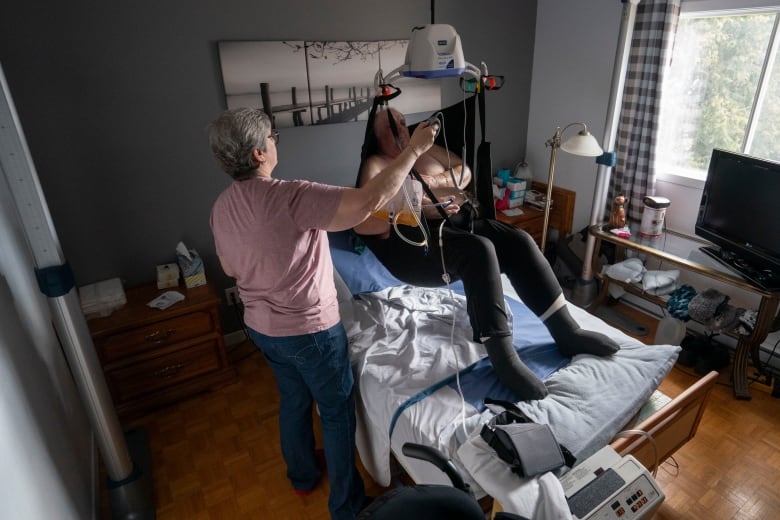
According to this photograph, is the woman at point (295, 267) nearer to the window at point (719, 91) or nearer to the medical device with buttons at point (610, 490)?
the medical device with buttons at point (610, 490)

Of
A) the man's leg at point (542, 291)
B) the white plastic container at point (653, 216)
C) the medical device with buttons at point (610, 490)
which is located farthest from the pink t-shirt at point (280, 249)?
the white plastic container at point (653, 216)

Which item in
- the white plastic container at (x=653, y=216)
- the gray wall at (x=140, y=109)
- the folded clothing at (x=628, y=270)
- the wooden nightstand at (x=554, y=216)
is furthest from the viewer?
the wooden nightstand at (x=554, y=216)

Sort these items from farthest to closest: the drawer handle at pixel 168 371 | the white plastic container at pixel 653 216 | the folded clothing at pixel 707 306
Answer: the white plastic container at pixel 653 216 < the folded clothing at pixel 707 306 < the drawer handle at pixel 168 371

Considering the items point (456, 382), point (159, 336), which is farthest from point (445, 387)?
point (159, 336)

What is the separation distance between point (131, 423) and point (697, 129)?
3.28 meters

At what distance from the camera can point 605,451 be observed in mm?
1329

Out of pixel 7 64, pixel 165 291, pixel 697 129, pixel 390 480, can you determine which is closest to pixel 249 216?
pixel 390 480

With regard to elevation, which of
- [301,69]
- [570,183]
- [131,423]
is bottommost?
[131,423]

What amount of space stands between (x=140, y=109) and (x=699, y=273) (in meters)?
2.82

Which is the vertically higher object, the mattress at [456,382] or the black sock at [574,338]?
the black sock at [574,338]

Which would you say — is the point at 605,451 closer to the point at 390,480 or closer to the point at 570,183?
the point at 390,480

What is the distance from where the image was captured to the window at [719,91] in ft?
7.68

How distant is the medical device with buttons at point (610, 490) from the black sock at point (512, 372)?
10.4 inches

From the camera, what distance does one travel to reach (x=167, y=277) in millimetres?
2365
